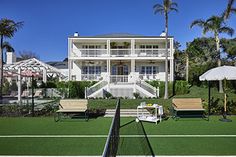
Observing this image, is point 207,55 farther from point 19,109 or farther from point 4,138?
point 4,138

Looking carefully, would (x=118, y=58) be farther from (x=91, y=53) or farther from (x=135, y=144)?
(x=135, y=144)

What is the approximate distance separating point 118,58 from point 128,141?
24408mm

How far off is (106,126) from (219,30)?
25.4 meters

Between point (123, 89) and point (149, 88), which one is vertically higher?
point (149, 88)

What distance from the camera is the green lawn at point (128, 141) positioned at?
7.13 m

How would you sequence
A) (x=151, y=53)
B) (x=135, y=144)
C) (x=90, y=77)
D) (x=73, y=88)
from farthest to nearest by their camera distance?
1. (x=151, y=53)
2. (x=90, y=77)
3. (x=73, y=88)
4. (x=135, y=144)

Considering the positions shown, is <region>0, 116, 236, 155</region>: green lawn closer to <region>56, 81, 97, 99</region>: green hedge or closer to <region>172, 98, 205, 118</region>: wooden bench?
<region>172, 98, 205, 118</region>: wooden bench

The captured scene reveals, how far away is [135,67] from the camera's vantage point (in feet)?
113

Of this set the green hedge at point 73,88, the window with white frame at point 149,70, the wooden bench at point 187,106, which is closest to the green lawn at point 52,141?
the wooden bench at point 187,106

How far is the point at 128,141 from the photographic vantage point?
833 cm

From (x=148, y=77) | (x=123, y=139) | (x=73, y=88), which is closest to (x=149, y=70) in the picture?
(x=148, y=77)

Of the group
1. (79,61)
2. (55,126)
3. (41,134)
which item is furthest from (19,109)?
(79,61)

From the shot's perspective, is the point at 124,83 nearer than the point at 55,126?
No

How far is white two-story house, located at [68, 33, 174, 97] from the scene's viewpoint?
106ft
